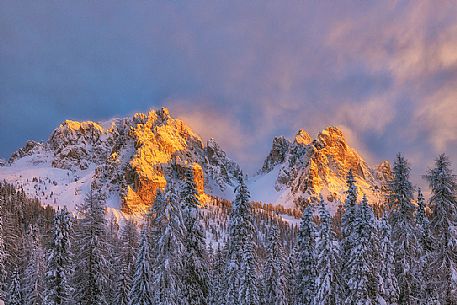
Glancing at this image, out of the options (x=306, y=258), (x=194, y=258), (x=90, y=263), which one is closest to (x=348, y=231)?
(x=306, y=258)

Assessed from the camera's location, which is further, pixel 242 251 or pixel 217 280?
pixel 217 280

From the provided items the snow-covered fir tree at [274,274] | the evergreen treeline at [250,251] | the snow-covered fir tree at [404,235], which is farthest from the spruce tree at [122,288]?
the snow-covered fir tree at [404,235]

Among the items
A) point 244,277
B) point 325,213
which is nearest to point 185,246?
point 244,277

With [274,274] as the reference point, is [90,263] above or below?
below

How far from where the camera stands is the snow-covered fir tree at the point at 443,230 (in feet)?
86.2

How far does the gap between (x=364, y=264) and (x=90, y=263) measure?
70.6 ft

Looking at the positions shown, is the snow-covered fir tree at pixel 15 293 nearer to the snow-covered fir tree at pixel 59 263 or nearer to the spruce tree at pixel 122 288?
the spruce tree at pixel 122 288

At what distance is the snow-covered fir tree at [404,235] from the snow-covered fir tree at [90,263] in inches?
917

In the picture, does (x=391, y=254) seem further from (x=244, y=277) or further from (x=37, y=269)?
(x=37, y=269)

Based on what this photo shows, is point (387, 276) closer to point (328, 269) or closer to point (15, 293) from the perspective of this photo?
point (328, 269)

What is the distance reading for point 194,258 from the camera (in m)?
31.0

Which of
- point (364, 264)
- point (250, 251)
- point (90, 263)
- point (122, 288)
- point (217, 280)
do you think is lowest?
point (90, 263)

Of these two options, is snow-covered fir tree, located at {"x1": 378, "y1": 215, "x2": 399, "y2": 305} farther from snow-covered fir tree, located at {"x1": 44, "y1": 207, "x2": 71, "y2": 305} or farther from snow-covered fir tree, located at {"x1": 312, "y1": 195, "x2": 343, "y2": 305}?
snow-covered fir tree, located at {"x1": 44, "y1": 207, "x2": 71, "y2": 305}

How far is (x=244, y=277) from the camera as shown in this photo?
34.8 meters
